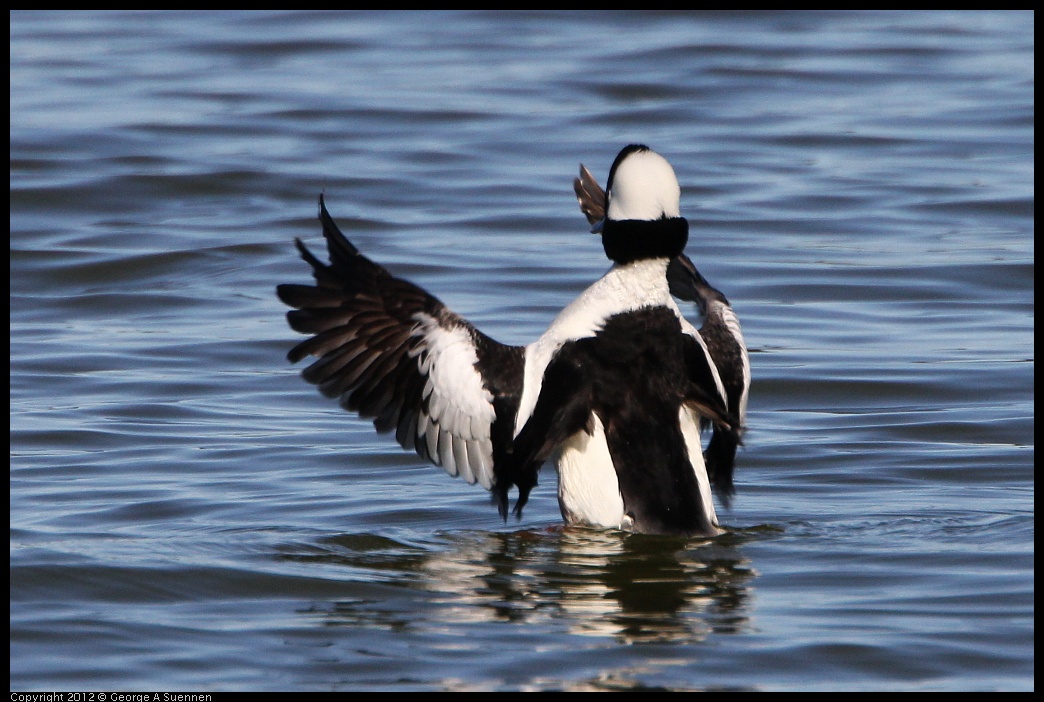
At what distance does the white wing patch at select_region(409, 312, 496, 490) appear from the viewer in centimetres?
643

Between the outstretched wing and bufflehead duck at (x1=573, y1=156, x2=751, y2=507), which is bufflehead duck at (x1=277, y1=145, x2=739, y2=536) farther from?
bufflehead duck at (x1=573, y1=156, x2=751, y2=507)

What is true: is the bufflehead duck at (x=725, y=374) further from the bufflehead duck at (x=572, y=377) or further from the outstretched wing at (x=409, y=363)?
the outstretched wing at (x=409, y=363)

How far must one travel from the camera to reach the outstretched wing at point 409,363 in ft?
20.9

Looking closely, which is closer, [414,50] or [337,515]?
[337,515]

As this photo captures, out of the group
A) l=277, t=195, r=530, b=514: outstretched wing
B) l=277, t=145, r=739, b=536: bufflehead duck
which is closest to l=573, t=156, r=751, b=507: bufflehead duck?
l=277, t=145, r=739, b=536: bufflehead duck

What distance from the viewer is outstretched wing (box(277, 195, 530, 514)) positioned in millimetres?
6375

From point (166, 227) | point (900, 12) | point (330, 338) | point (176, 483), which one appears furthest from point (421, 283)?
point (900, 12)

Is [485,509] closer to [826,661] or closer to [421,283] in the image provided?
[826,661]

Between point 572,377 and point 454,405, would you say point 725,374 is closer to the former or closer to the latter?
Answer: point 572,377

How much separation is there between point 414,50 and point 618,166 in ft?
50.5

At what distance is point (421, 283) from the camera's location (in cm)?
1191

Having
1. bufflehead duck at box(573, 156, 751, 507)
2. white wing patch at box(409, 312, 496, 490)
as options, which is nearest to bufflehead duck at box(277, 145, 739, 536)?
white wing patch at box(409, 312, 496, 490)

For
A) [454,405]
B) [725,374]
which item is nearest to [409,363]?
[454,405]

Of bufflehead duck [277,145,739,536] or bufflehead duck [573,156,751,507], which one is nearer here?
bufflehead duck [277,145,739,536]
